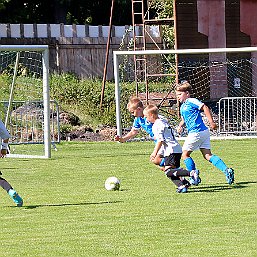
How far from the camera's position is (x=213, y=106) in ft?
99.3

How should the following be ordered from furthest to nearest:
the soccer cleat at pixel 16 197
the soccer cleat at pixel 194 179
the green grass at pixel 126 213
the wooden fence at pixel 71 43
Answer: the wooden fence at pixel 71 43 → the soccer cleat at pixel 194 179 → the soccer cleat at pixel 16 197 → the green grass at pixel 126 213

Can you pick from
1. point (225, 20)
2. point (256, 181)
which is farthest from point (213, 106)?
point (256, 181)

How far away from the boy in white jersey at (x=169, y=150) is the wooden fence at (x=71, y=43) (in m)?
23.6

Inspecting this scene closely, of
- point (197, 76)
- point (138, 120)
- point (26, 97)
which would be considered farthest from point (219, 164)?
point (197, 76)

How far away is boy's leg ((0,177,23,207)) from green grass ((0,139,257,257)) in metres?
0.10

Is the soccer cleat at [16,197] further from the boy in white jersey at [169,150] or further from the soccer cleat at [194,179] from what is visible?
the soccer cleat at [194,179]

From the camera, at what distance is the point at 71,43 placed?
39.5 metres

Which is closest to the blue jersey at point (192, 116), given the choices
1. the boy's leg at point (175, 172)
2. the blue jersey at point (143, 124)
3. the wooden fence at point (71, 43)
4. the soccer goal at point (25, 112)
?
the blue jersey at point (143, 124)

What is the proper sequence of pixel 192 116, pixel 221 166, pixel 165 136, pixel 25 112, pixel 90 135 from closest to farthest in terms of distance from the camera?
pixel 165 136
pixel 221 166
pixel 192 116
pixel 25 112
pixel 90 135

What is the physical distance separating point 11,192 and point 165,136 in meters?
2.62

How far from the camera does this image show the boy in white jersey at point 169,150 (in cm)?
1427

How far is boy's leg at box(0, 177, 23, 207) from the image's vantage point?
512 inches

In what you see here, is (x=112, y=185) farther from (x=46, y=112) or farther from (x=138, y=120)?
(x=46, y=112)

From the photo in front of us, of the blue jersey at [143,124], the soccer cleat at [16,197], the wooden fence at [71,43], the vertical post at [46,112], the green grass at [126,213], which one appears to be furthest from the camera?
the wooden fence at [71,43]
